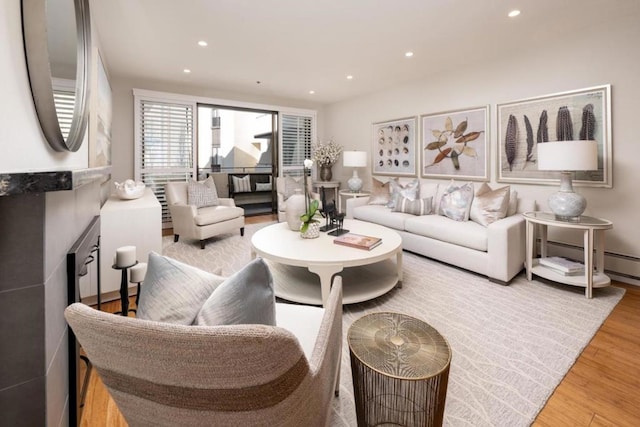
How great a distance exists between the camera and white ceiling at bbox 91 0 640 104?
256cm

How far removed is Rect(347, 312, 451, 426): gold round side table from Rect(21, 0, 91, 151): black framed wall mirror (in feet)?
4.56

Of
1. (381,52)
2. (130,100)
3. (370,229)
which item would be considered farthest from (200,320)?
(130,100)

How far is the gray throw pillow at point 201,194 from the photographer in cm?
430

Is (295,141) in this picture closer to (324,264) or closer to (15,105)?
(324,264)

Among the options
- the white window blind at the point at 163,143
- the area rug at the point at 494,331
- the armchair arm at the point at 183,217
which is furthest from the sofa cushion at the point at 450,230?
the white window blind at the point at 163,143

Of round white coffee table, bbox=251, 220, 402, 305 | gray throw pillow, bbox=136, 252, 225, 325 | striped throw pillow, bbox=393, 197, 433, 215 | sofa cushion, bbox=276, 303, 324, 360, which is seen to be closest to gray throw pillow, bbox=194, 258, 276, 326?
gray throw pillow, bbox=136, 252, 225, 325

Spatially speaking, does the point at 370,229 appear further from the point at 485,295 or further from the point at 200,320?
the point at 200,320

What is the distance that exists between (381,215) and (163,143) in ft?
12.4

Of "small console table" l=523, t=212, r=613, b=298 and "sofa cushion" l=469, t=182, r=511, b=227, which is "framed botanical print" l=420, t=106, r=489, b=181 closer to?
"sofa cushion" l=469, t=182, r=511, b=227

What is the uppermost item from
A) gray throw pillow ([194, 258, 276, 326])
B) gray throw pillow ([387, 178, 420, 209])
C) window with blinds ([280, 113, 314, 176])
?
window with blinds ([280, 113, 314, 176])

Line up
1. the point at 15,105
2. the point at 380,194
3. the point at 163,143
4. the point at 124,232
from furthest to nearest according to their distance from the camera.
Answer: the point at 163,143, the point at 380,194, the point at 124,232, the point at 15,105

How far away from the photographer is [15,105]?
0.89m

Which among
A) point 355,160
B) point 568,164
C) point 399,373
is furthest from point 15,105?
point 355,160

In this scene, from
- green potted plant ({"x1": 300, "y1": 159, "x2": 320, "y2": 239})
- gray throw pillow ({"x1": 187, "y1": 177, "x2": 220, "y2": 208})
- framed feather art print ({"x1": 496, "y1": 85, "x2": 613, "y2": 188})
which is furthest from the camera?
gray throw pillow ({"x1": 187, "y1": 177, "x2": 220, "y2": 208})
